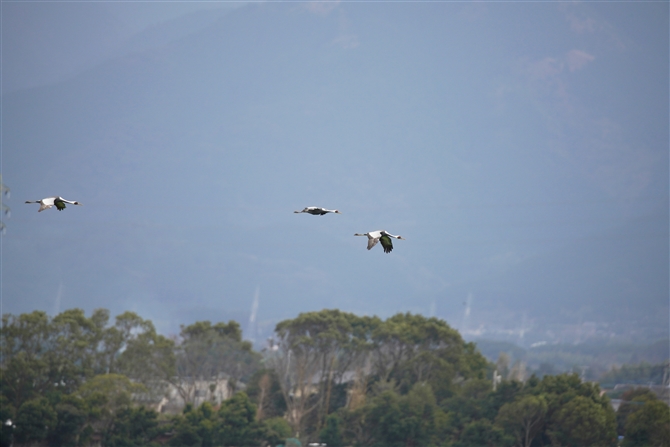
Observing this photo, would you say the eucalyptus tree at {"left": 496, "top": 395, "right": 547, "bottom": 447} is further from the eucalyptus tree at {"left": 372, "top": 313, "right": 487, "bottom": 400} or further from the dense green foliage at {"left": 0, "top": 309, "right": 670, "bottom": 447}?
the eucalyptus tree at {"left": 372, "top": 313, "right": 487, "bottom": 400}

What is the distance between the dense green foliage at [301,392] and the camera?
64688mm

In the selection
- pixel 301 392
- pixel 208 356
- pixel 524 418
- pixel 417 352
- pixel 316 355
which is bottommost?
pixel 524 418

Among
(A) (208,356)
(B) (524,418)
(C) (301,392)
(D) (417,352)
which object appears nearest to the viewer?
(B) (524,418)

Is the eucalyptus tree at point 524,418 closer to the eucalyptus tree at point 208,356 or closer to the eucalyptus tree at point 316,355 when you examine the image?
the eucalyptus tree at point 316,355

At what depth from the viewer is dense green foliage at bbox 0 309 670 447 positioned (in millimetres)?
64688

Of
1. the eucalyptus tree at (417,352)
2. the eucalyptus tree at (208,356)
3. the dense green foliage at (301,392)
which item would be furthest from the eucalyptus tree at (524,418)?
the eucalyptus tree at (208,356)

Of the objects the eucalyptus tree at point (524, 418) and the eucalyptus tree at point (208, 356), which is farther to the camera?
the eucalyptus tree at point (208, 356)

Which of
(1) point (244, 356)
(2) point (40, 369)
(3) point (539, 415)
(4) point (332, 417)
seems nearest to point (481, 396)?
(3) point (539, 415)

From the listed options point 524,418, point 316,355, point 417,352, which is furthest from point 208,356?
point 524,418

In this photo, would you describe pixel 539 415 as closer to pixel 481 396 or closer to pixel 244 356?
pixel 481 396

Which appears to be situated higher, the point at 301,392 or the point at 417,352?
the point at 417,352

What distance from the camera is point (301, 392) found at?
3081 inches

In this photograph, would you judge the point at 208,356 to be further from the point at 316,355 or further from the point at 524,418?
the point at 524,418

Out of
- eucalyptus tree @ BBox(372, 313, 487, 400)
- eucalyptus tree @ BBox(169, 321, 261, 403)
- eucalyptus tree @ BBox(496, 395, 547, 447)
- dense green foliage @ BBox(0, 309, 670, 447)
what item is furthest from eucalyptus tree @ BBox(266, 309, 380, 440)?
eucalyptus tree @ BBox(496, 395, 547, 447)
